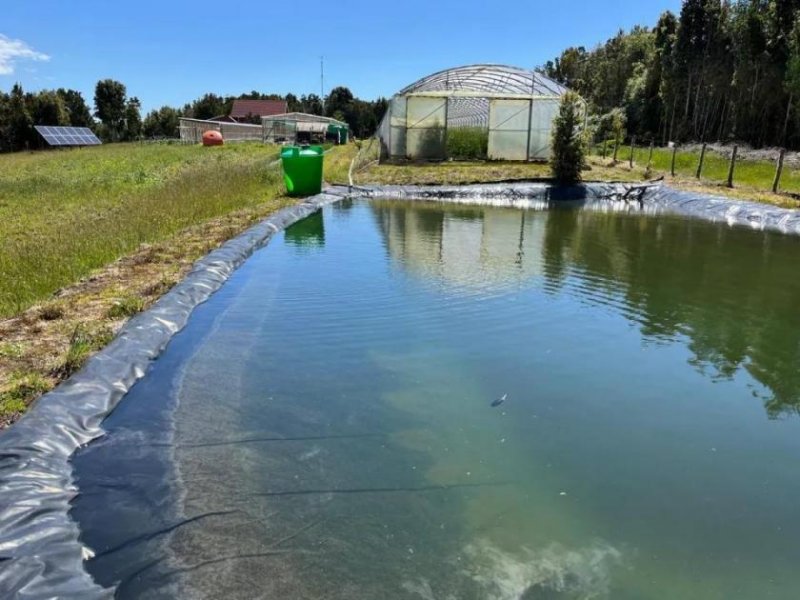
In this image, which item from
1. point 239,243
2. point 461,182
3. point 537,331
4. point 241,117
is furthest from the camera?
point 241,117

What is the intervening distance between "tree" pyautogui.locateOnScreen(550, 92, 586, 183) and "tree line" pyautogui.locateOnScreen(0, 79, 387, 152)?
39.0 m

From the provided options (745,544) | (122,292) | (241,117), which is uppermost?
(241,117)

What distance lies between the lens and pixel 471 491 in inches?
122

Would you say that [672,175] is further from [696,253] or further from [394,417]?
[394,417]

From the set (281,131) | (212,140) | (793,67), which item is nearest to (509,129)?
(793,67)

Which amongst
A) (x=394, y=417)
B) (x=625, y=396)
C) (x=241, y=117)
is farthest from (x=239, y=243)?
(x=241, y=117)

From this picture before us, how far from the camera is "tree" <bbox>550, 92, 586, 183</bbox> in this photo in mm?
16703

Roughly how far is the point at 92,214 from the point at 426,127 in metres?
12.1

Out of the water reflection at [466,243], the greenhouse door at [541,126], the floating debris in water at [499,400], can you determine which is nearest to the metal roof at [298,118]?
the greenhouse door at [541,126]

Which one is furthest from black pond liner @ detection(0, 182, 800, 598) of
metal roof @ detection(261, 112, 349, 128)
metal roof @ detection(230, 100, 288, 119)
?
metal roof @ detection(230, 100, 288, 119)

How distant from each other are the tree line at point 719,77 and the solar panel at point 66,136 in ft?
121

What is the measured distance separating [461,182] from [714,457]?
14324 mm

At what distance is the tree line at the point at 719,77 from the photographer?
2266 centimetres

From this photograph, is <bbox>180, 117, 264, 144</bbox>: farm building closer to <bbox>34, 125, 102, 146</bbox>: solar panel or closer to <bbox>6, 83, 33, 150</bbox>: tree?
<bbox>34, 125, 102, 146</bbox>: solar panel
